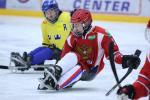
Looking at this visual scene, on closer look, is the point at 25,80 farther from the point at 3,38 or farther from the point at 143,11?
the point at 143,11

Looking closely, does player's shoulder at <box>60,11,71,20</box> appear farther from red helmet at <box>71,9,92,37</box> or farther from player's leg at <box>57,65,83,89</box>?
player's leg at <box>57,65,83,89</box>

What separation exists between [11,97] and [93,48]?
2.81 ft

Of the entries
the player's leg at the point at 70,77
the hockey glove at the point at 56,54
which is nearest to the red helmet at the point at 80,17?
the player's leg at the point at 70,77

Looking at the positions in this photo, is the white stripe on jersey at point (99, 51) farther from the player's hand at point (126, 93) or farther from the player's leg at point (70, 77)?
the player's hand at point (126, 93)

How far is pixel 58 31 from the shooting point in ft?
20.7

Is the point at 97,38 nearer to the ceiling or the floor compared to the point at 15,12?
nearer to the ceiling

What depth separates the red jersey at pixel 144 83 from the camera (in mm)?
3357

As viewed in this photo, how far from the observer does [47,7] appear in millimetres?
5941

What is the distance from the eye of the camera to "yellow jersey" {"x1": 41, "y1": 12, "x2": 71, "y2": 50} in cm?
629

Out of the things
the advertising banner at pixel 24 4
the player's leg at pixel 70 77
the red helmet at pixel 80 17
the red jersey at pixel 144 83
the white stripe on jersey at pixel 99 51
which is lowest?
the advertising banner at pixel 24 4

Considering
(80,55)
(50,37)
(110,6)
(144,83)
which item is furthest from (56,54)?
(110,6)

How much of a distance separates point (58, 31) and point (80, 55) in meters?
1.33

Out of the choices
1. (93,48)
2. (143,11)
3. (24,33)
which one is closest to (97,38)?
(93,48)

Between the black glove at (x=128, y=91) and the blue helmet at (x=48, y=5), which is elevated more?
the blue helmet at (x=48, y=5)
